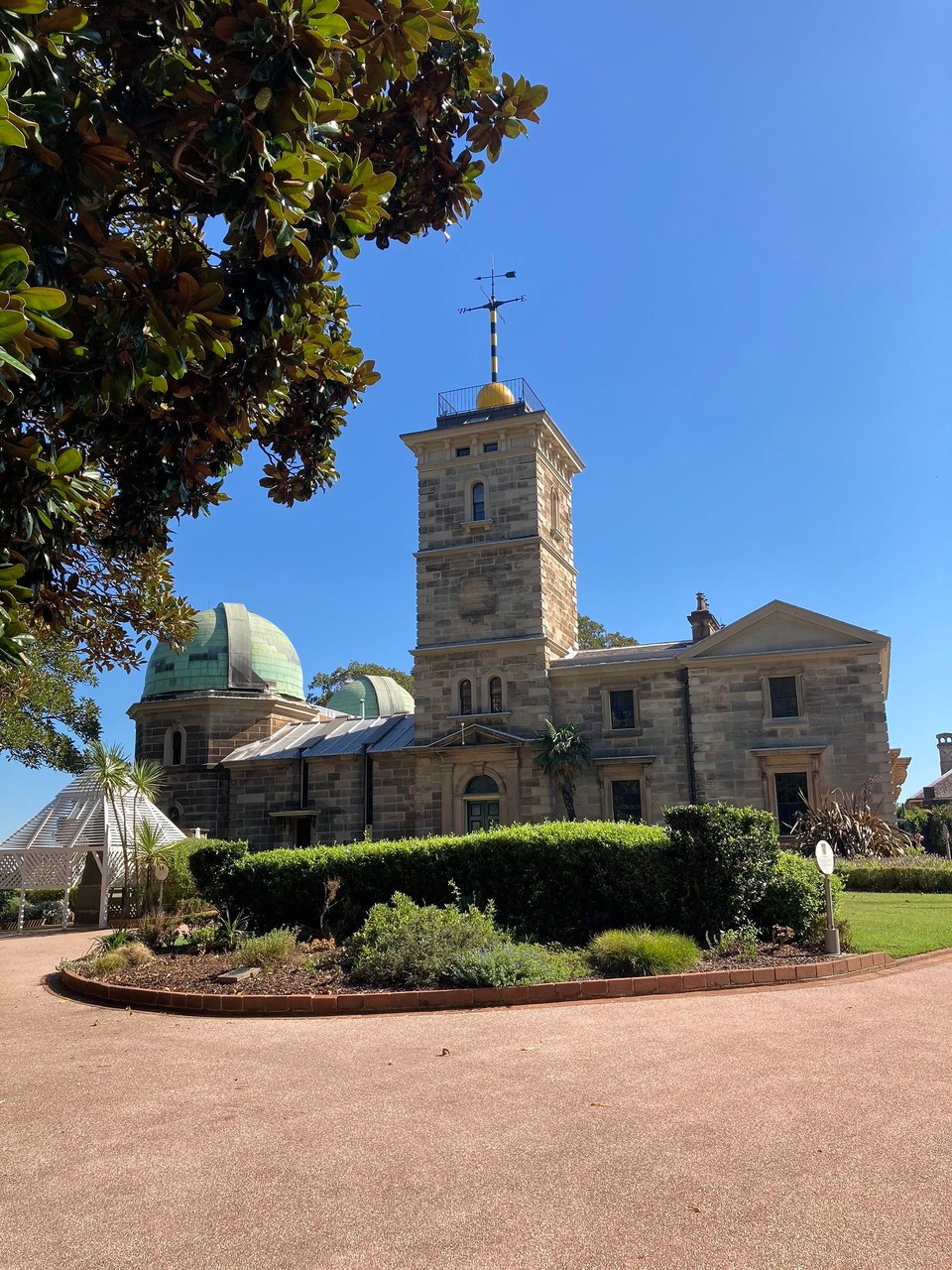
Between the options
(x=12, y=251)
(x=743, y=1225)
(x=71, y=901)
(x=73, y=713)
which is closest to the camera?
(x=12, y=251)

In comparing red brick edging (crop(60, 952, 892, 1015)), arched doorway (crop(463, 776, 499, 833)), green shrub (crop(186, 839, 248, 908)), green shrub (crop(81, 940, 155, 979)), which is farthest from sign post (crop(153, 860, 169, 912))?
arched doorway (crop(463, 776, 499, 833))

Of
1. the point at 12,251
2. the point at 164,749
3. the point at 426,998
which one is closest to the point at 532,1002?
the point at 426,998

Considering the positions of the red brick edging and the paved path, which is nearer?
the paved path

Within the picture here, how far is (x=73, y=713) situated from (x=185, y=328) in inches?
1193

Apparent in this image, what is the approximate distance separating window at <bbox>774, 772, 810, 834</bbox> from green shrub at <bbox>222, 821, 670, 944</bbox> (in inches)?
601

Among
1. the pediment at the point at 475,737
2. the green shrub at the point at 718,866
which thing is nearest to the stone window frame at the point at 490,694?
the pediment at the point at 475,737

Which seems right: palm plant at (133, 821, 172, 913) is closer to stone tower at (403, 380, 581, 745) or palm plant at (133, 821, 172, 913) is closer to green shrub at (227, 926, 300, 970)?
green shrub at (227, 926, 300, 970)

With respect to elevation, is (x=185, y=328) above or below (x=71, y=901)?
above

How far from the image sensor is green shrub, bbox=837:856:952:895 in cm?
2003

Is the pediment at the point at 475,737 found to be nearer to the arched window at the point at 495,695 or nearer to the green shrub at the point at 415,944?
the arched window at the point at 495,695

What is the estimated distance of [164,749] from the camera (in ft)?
122

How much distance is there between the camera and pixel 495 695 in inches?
1251

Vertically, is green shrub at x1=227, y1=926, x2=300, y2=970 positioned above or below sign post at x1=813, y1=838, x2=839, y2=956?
below

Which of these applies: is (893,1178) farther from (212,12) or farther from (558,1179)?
(212,12)
